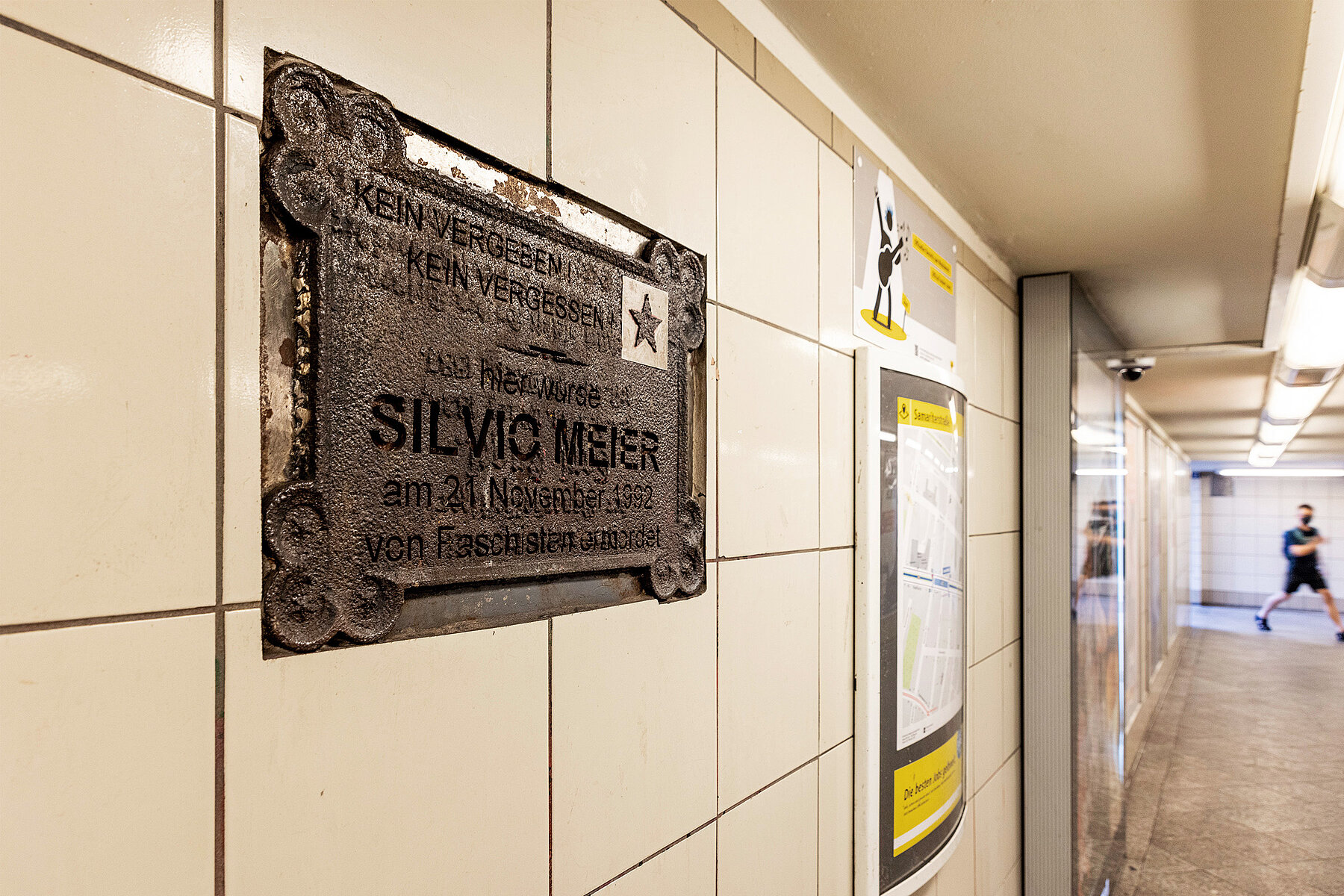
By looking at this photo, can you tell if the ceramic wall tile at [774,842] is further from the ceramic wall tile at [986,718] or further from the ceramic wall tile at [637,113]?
the ceramic wall tile at [986,718]

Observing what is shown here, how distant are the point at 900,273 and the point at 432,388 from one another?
1.24 m

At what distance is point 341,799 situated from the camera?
605 mm

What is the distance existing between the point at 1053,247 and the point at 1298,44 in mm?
→ 1128

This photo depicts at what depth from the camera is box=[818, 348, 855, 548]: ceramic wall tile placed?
1326 millimetres

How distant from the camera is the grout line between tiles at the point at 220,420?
1.74 ft

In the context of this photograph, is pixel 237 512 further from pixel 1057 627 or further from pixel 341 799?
pixel 1057 627

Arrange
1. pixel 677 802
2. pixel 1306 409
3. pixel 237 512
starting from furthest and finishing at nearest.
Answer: pixel 1306 409, pixel 677 802, pixel 237 512

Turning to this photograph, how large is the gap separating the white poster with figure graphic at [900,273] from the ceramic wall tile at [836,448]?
0.11 m

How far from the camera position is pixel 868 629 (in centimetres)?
140

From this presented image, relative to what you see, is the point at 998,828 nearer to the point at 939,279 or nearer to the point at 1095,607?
the point at 1095,607

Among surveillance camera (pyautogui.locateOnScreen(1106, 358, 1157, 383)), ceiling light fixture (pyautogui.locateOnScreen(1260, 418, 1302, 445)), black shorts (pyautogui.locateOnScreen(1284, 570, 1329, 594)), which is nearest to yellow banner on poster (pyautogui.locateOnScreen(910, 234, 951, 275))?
surveillance camera (pyautogui.locateOnScreen(1106, 358, 1157, 383))

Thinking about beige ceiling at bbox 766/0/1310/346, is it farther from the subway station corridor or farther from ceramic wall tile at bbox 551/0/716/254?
ceramic wall tile at bbox 551/0/716/254

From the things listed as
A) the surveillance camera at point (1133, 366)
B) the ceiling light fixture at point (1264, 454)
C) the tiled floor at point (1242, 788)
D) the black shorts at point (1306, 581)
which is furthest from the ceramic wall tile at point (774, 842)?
the black shorts at point (1306, 581)

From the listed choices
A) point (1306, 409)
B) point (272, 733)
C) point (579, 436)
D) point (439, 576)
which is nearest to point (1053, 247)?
point (579, 436)
